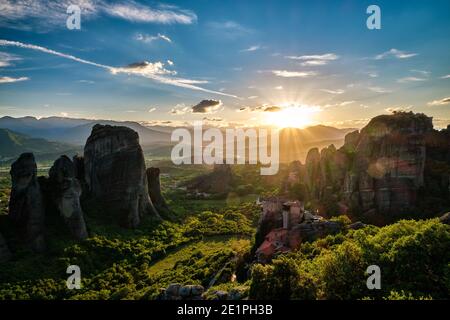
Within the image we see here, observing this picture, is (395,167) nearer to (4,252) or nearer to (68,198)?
(68,198)

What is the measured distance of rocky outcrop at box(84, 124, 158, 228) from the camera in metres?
80.2

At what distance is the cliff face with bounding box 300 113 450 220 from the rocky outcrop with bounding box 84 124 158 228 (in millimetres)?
47033

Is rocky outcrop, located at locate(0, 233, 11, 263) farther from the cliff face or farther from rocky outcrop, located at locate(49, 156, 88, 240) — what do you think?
the cliff face

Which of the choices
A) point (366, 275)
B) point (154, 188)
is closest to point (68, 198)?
point (154, 188)

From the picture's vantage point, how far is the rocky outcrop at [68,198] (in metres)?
62.5

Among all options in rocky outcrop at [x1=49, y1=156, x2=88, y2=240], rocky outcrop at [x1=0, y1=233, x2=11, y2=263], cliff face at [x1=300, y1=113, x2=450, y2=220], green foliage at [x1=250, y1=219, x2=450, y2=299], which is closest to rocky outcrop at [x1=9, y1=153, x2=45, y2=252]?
rocky outcrop at [x1=49, y1=156, x2=88, y2=240]

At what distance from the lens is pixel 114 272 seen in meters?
57.1

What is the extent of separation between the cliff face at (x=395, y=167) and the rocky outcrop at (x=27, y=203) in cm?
5993

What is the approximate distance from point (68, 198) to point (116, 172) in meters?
19.6

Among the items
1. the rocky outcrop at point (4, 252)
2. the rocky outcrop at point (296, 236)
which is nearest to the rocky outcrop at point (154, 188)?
the rocky outcrop at point (4, 252)

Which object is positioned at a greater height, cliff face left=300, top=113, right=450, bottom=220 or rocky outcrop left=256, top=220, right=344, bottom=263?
cliff face left=300, top=113, right=450, bottom=220

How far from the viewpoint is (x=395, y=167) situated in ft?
236
